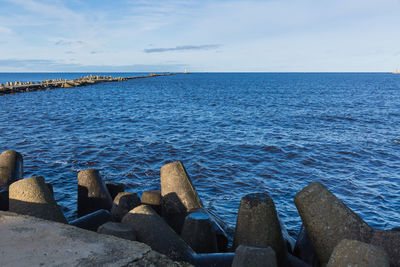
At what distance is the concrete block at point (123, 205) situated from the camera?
7.46 meters

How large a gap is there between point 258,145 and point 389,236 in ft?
45.7

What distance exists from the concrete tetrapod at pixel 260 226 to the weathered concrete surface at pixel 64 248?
1.65m

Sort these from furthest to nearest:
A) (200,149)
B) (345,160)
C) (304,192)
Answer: (200,149) < (345,160) < (304,192)

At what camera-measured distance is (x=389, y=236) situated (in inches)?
204

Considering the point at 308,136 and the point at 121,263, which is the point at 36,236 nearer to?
the point at 121,263

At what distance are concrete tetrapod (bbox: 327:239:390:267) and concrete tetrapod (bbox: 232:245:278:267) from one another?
2.84ft

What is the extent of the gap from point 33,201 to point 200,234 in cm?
343

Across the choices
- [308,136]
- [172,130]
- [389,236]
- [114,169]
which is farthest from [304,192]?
[172,130]

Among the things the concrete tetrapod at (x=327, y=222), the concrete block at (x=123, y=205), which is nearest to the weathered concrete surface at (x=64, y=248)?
the concrete block at (x=123, y=205)

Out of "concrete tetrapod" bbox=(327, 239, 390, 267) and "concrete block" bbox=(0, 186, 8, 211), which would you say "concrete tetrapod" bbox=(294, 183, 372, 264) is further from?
"concrete block" bbox=(0, 186, 8, 211)

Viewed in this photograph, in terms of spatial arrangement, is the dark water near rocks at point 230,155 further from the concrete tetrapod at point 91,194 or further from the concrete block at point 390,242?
the concrete block at point 390,242

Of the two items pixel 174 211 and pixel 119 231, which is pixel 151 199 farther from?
pixel 119 231

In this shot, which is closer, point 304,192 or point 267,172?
point 304,192

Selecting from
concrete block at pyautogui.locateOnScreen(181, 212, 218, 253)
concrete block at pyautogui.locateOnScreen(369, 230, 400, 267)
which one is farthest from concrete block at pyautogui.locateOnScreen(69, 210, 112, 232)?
concrete block at pyautogui.locateOnScreen(369, 230, 400, 267)
